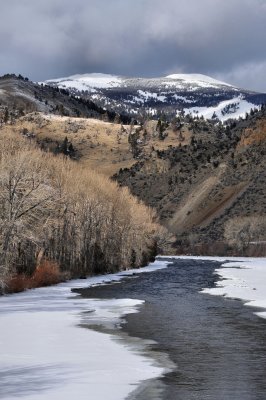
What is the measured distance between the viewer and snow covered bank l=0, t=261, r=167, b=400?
1402 cm

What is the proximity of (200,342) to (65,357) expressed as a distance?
6005mm

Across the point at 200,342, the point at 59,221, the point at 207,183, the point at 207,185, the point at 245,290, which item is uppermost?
the point at 207,183

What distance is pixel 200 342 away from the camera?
2173 centimetres

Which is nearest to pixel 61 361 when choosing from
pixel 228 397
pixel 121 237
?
pixel 228 397

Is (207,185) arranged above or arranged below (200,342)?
above

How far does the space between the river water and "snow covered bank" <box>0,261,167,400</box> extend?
36.0 inches

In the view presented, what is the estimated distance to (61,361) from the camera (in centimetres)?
1730

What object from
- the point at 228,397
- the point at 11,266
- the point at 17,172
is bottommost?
the point at 228,397

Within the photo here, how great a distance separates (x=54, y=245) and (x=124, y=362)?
34805 mm

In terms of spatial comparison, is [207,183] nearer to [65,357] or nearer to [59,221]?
[59,221]

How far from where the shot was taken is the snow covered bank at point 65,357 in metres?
14.0

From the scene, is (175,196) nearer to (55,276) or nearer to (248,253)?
(248,253)

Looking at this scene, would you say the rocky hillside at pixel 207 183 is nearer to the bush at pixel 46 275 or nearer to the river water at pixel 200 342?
the bush at pixel 46 275

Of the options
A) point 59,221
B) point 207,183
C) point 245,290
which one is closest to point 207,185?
point 207,183
